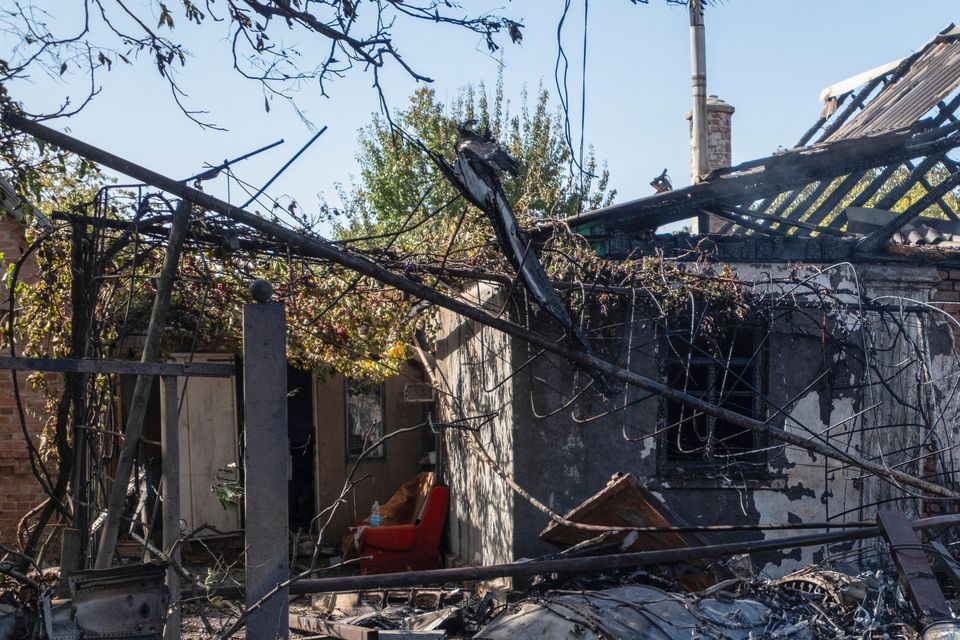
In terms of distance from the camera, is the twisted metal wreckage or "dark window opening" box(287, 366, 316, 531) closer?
the twisted metal wreckage

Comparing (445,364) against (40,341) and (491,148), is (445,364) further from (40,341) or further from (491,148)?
(491,148)

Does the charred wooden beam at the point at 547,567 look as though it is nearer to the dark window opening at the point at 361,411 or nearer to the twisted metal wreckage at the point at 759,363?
the twisted metal wreckage at the point at 759,363

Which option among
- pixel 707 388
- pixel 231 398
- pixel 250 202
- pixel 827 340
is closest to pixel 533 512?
pixel 707 388

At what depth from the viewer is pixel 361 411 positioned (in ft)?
44.0

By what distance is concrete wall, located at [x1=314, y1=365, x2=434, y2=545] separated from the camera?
13.0 metres

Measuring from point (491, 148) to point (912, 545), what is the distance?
327cm

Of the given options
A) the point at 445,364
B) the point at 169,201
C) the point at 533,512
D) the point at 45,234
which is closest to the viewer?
the point at 169,201

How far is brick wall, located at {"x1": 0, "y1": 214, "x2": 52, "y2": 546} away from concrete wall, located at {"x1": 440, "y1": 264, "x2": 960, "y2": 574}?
5.22m

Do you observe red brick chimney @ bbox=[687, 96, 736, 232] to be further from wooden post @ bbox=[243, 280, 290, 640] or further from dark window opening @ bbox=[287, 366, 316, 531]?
wooden post @ bbox=[243, 280, 290, 640]

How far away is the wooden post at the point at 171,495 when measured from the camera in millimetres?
4410

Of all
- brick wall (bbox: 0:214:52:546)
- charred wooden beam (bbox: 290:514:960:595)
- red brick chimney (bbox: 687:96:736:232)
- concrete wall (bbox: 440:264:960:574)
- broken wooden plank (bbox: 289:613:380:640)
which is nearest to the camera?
charred wooden beam (bbox: 290:514:960:595)

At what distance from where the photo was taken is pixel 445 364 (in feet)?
39.6

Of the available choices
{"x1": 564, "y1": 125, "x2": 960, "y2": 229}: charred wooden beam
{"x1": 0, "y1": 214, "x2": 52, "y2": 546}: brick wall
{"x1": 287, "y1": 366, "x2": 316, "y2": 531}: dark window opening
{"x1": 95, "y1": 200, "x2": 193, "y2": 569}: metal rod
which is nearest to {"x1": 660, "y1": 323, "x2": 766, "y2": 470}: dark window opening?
{"x1": 564, "y1": 125, "x2": 960, "y2": 229}: charred wooden beam

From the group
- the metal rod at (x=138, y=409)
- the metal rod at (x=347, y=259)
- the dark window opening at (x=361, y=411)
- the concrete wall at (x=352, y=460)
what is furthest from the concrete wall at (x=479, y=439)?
the metal rod at (x=138, y=409)
